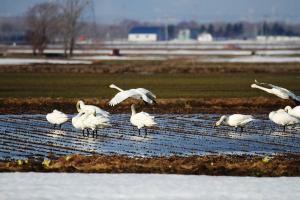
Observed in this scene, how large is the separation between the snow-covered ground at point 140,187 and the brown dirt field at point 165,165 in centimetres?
72

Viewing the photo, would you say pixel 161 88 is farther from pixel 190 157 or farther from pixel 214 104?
pixel 190 157

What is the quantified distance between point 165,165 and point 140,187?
8.30ft

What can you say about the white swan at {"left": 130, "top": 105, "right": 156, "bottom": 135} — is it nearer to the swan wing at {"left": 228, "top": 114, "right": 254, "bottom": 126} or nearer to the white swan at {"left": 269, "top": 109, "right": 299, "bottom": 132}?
the swan wing at {"left": 228, "top": 114, "right": 254, "bottom": 126}

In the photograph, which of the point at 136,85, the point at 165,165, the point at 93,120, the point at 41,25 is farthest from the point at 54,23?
the point at 165,165

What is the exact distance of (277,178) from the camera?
47.3 feet

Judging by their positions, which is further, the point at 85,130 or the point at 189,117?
the point at 189,117

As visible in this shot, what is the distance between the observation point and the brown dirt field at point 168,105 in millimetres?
28078

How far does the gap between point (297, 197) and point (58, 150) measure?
7.55 m

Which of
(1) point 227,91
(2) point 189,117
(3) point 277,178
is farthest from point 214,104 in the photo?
(3) point 277,178

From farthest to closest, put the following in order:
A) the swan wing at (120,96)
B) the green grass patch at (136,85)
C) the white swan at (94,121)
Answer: the green grass patch at (136,85)
the swan wing at (120,96)
the white swan at (94,121)

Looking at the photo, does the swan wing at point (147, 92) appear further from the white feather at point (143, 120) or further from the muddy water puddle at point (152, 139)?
the white feather at point (143, 120)

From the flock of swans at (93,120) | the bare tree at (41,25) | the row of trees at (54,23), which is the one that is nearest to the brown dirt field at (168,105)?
the flock of swans at (93,120)

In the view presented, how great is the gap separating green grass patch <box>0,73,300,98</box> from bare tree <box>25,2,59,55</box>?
4969 cm

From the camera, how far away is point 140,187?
43.9ft
